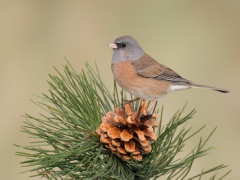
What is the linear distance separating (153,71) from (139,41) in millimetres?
2247

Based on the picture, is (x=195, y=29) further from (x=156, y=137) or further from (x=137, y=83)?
(x=156, y=137)

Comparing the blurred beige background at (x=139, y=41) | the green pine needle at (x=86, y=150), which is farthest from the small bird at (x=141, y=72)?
the blurred beige background at (x=139, y=41)

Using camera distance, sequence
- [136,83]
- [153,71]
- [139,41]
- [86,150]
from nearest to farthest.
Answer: [86,150], [136,83], [153,71], [139,41]

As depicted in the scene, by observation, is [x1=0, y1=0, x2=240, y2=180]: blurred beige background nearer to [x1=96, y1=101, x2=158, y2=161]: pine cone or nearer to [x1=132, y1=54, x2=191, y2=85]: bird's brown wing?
[x1=132, y1=54, x2=191, y2=85]: bird's brown wing

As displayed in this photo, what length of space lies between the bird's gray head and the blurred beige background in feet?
4.92

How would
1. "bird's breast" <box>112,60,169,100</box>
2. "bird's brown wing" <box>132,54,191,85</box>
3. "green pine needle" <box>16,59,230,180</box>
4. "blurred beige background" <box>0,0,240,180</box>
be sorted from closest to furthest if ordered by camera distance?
"green pine needle" <box>16,59,230,180</box> < "bird's breast" <box>112,60,169,100</box> < "bird's brown wing" <box>132,54,191,85</box> < "blurred beige background" <box>0,0,240,180</box>

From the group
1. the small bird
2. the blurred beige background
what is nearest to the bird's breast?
the small bird

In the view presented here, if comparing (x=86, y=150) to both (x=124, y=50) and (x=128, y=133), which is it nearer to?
(x=128, y=133)

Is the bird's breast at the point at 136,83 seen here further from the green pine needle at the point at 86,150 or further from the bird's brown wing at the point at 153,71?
the green pine needle at the point at 86,150

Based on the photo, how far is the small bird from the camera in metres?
2.34

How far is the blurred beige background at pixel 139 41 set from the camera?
4.08 m

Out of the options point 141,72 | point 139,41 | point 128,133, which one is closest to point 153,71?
point 141,72

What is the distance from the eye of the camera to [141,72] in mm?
2438

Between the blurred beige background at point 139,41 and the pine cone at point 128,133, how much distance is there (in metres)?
2.26
